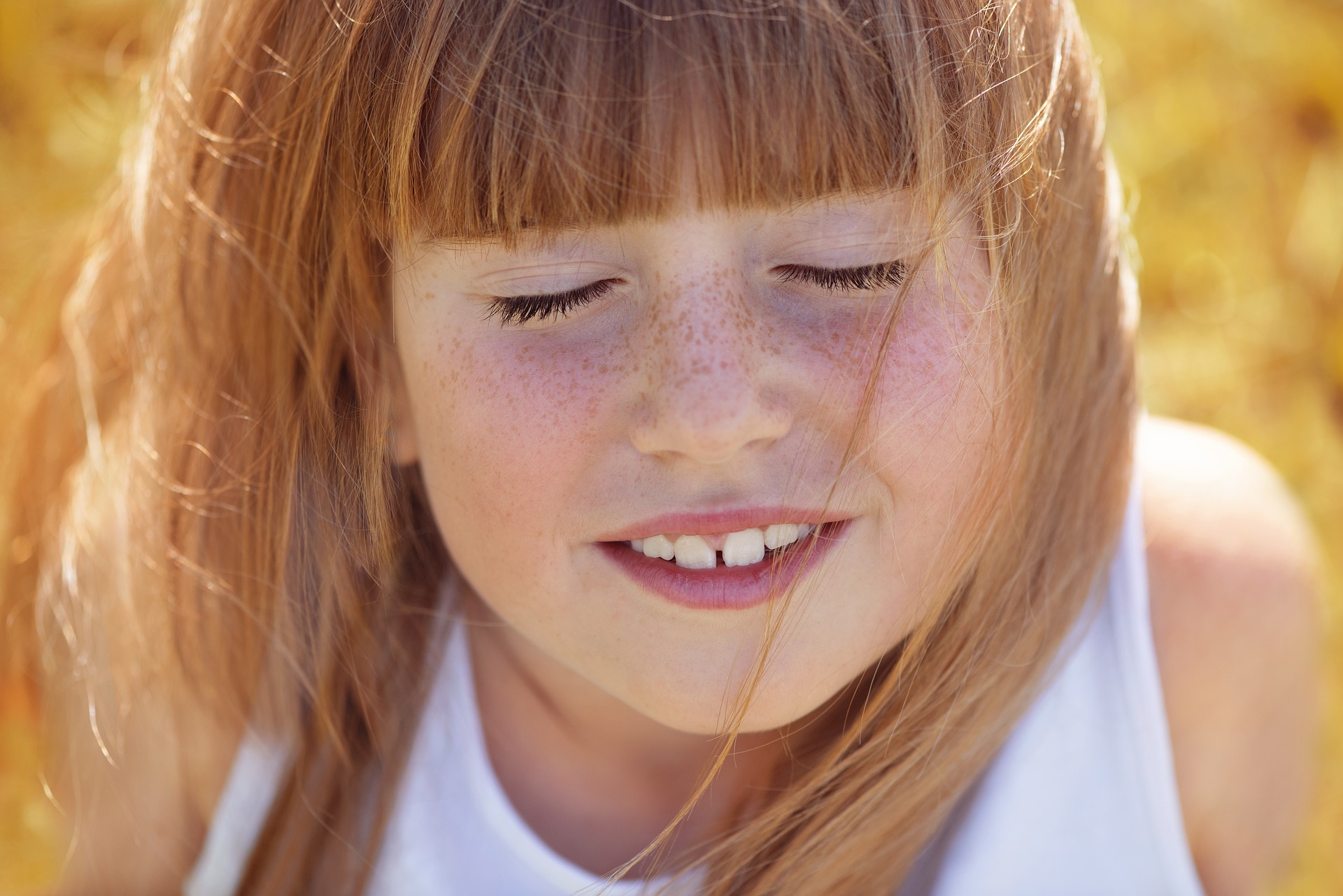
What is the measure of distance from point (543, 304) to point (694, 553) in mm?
206

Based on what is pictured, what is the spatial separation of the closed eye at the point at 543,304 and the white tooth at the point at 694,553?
0.18 metres

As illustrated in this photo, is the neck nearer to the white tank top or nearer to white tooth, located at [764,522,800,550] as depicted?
the white tank top

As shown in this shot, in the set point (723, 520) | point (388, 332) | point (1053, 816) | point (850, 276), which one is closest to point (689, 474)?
point (723, 520)

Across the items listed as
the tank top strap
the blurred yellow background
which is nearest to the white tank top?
the tank top strap

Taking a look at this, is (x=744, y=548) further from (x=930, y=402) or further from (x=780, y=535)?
(x=930, y=402)

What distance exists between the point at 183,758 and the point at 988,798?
751 millimetres

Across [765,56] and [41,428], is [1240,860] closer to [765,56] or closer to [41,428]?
[765,56]

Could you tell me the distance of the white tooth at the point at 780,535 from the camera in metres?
0.84

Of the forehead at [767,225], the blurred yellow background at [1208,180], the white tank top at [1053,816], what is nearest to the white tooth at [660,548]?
the forehead at [767,225]

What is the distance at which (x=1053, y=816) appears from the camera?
1062 mm

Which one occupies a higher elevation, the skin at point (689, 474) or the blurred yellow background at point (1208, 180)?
the blurred yellow background at point (1208, 180)

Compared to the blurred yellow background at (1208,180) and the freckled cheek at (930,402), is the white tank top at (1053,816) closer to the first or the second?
the freckled cheek at (930,402)

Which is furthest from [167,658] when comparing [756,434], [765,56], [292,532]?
[765,56]

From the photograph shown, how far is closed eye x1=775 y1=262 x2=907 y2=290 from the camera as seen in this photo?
2.45ft
